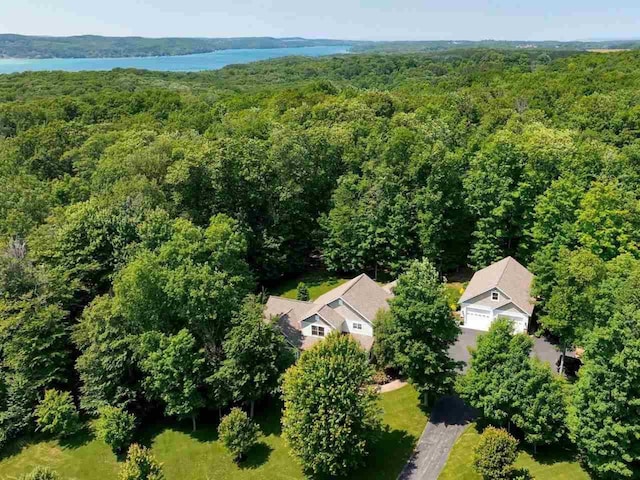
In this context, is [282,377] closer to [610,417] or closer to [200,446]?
[200,446]

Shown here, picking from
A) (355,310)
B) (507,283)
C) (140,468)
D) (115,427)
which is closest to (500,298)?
(507,283)

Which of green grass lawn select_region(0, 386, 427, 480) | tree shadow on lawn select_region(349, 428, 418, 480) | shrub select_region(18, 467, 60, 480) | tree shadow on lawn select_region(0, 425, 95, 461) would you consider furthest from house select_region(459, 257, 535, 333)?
shrub select_region(18, 467, 60, 480)

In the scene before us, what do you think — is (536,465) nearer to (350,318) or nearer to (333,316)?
(350,318)

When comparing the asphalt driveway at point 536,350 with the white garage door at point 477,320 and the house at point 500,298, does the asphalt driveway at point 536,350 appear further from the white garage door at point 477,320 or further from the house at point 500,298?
the house at point 500,298

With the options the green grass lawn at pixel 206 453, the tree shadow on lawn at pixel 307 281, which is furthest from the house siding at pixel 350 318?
the tree shadow on lawn at pixel 307 281

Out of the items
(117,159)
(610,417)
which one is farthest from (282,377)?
(117,159)

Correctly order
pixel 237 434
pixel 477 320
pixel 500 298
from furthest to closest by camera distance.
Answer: pixel 477 320 < pixel 500 298 < pixel 237 434
